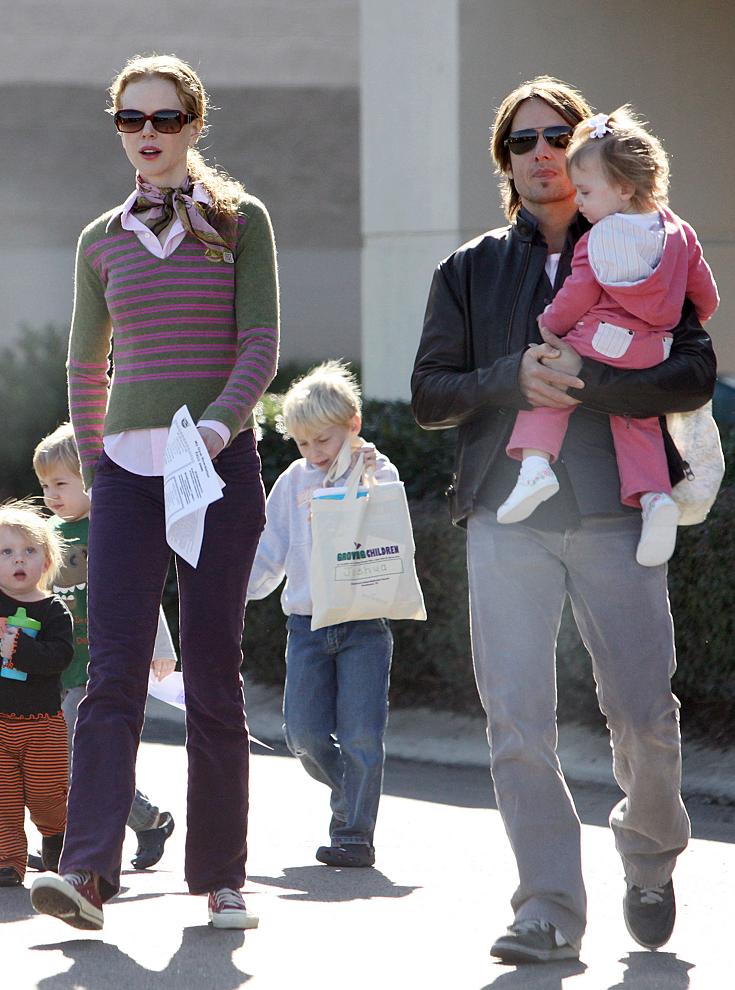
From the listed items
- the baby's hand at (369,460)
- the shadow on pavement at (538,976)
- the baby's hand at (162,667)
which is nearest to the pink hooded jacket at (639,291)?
the shadow on pavement at (538,976)

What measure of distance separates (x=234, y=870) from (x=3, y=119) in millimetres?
18371

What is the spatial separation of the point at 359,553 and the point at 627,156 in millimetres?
2083

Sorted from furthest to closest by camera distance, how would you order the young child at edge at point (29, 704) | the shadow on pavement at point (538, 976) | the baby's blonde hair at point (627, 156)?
the young child at edge at point (29, 704)
the baby's blonde hair at point (627, 156)
the shadow on pavement at point (538, 976)

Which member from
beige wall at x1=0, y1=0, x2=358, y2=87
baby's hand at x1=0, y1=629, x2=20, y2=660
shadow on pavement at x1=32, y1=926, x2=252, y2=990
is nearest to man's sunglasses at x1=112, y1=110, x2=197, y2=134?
baby's hand at x1=0, y1=629, x2=20, y2=660

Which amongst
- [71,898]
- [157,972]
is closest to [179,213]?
[71,898]

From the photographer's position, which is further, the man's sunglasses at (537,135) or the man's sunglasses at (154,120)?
the man's sunglasses at (154,120)

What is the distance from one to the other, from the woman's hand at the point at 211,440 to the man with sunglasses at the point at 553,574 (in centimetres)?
52

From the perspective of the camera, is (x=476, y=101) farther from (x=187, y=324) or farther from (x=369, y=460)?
(x=187, y=324)

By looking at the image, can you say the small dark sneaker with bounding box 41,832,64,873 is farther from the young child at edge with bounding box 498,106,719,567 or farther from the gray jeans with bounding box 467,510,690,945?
the young child at edge with bounding box 498,106,719,567

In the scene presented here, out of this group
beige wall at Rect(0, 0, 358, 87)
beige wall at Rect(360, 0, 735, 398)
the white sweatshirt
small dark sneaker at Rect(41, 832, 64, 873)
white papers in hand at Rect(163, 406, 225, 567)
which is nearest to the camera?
white papers in hand at Rect(163, 406, 225, 567)

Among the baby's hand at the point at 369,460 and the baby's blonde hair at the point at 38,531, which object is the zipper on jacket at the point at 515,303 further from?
the baby's blonde hair at the point at 38,531

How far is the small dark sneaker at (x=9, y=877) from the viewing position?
5230 millimetres

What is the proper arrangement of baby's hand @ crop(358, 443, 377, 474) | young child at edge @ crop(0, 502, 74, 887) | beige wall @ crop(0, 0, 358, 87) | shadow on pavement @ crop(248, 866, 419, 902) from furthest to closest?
beige wall @ crop(0, 0, 358, 87), baby's hand @ crop(358, 443, 377, 474), young child at edge @ crop(0, 502, 74, 887), shadow on pavement @ crop(248, 866, 419, 902)

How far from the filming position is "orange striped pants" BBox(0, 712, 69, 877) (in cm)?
528
